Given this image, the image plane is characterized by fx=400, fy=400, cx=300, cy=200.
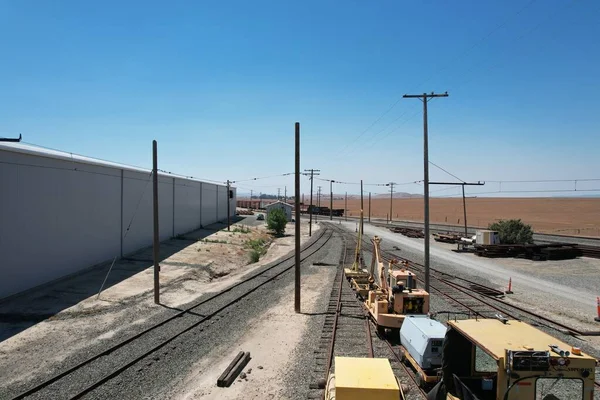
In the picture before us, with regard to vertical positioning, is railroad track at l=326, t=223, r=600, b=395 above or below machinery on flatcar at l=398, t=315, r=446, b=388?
below

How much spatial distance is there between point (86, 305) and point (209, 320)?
21.1ft

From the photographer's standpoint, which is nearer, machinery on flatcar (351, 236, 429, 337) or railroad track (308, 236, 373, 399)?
railroad track (308, 236, 373, 399)

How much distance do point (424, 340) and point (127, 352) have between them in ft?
29.2

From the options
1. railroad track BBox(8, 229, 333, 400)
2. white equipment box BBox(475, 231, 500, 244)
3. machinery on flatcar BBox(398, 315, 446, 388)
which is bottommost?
railroad track BBox(8, 229, 333, 400)

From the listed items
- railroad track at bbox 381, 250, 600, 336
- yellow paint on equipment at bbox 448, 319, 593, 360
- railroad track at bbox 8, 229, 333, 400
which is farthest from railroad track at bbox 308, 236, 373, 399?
railroad track at bbox 8, 229, 333, 400

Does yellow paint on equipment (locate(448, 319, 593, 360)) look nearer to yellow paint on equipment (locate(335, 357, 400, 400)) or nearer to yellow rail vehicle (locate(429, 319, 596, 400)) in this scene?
yellow rail vehicle (locate(429, 319, 596, 400))

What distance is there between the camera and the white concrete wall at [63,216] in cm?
1822

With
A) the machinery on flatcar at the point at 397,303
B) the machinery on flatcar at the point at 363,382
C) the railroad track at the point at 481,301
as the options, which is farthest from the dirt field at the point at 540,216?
the machinery on flatcar at the point at 363,382

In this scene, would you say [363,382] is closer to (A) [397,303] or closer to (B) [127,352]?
(A) [397,303]

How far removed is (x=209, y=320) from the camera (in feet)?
52.2

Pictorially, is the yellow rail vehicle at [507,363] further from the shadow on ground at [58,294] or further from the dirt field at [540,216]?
the dirt field at [540,216]

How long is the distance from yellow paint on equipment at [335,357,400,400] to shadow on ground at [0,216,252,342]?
1302cm

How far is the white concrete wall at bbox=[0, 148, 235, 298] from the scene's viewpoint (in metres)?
18.2

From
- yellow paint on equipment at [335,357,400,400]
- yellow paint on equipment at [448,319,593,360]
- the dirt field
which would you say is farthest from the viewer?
the dirt field
